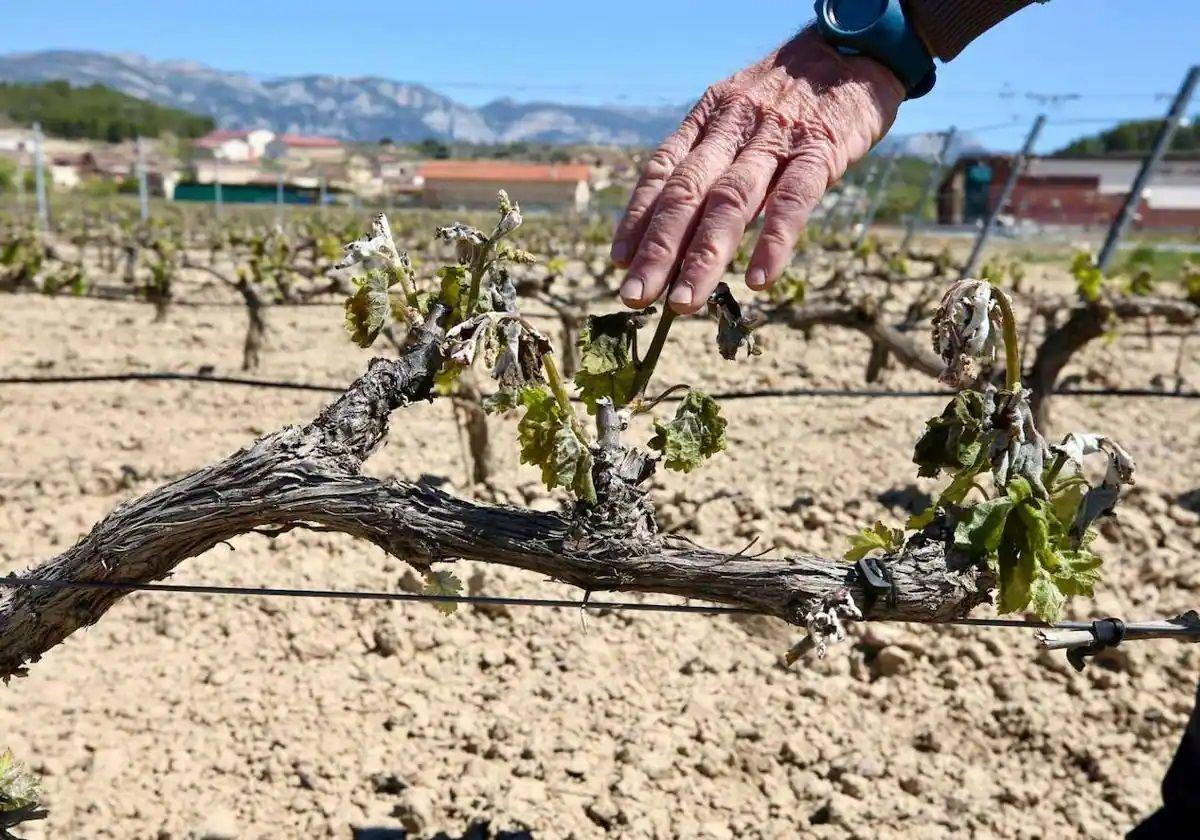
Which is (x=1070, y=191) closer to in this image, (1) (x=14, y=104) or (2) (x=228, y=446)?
(2) (x=228, y=446)

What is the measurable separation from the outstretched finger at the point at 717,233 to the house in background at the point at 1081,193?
18964mm

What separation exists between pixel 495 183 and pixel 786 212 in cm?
5290

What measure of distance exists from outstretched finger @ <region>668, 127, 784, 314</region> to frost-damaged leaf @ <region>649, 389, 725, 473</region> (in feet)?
1.06

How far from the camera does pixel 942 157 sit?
1591 cm

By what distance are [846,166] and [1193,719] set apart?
5.86 ft

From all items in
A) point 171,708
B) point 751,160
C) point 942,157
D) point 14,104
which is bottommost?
point 171,708

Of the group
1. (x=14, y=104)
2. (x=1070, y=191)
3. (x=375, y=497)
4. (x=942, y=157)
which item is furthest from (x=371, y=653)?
(x=14, y=104)

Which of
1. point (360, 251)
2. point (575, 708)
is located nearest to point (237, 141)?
point (575, 708)

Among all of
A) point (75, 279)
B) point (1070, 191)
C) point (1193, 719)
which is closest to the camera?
point (1193, 719)

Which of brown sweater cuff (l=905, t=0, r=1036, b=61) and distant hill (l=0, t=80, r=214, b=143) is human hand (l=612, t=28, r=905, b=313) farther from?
distant hill (l=0, t=80, r=214, b=143)

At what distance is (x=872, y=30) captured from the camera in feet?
6.25

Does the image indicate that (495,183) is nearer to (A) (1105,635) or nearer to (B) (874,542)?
(B) (874,542)

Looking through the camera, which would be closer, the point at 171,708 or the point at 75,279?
the point at 171,708

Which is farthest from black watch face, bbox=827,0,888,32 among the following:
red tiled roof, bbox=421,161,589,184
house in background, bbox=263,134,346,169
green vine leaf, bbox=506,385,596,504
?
red tiled roof, bbox=421,161,589,184
